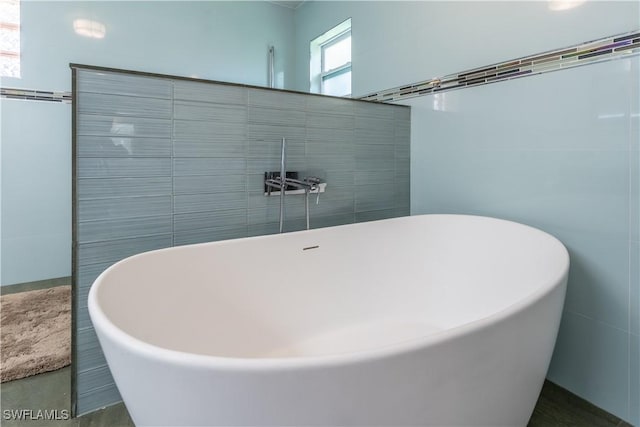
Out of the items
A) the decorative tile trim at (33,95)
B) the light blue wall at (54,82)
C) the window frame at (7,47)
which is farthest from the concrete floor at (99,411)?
the window frame at (7,47)

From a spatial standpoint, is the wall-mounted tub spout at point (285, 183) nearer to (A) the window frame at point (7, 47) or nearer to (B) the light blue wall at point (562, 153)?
(B) the light blue wall at point (562, 153)

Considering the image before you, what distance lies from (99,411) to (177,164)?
1106 mm

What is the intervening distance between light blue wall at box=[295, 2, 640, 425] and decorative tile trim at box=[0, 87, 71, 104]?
8.87ft

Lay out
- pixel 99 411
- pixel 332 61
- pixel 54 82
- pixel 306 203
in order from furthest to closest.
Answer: pixel 332 61 → pixel 54 82 → pixel 306 203 → pixel 99 411

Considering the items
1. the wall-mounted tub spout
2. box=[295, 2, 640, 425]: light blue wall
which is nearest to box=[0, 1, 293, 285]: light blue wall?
the wall-mounted tub spout

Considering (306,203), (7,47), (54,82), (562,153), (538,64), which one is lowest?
(306,203)

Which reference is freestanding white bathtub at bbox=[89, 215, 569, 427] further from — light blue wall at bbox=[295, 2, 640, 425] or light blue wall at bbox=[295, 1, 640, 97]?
light blue wall at bbox=[295, 1, 640, 97]

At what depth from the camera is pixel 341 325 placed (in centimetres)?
172

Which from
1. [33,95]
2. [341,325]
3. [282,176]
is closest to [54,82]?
[33,95]

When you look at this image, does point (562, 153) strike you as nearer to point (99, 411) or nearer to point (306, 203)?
point (306, 203)

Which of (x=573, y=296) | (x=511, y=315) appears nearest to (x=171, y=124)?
(x=511, y=315)

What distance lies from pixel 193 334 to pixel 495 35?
2.07 metres

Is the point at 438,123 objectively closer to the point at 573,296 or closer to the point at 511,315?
the point at 573,296

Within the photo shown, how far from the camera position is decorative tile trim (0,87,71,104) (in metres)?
2.56
